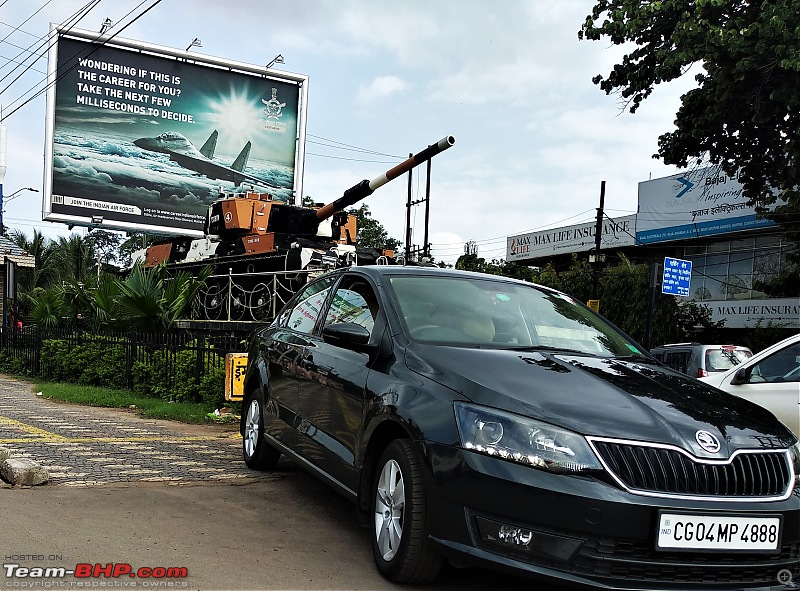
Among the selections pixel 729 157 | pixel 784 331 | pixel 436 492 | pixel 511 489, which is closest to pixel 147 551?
pixel 436 492

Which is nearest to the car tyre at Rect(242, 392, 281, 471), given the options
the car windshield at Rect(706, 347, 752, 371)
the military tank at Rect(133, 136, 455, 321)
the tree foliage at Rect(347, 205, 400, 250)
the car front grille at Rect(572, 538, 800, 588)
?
the car front grille at Rect(572, 538, 800, 588)

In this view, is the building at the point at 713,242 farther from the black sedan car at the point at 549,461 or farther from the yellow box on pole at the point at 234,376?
the black sedan car at the point at 549,461

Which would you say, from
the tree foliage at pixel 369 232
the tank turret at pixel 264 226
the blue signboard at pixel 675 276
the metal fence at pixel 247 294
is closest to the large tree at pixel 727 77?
the blue signboard at pixel 675 276

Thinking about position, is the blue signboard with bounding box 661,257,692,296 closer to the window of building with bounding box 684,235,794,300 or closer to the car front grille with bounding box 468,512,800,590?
the window of building with bounding box 684,235,794,300

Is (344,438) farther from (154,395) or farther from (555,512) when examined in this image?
(154,395)

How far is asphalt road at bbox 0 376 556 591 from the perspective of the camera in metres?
3.76

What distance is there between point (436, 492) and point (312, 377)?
5.94ft

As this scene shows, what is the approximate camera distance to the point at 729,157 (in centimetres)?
1683

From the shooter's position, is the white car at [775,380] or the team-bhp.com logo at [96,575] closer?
the team-bhp.com logo at [96,575]

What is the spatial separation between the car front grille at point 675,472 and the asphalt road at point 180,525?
103 cm

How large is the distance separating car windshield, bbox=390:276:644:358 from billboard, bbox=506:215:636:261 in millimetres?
30874

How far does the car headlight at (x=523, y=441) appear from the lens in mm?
3164

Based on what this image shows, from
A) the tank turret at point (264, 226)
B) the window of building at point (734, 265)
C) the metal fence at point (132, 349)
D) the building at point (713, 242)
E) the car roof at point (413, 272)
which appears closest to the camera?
the car roof at point (413, 272)

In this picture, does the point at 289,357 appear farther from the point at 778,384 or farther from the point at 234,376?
the point at 234,376
